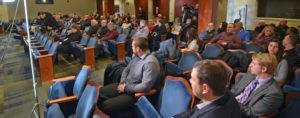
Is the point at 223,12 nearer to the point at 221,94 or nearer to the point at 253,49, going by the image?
the point at 253,49

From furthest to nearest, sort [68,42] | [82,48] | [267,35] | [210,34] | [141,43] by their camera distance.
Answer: [68,42] → [210,34] → [82,48] → [267,35] → [141,43]

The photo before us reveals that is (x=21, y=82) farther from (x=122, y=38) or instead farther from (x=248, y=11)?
(x=248, y=11)

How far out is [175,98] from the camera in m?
1.89

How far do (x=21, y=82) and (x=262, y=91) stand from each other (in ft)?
14.1

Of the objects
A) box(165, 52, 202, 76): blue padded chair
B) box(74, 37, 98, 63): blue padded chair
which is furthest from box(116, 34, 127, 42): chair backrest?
box(165, 52, 202, 76): blue padded chair

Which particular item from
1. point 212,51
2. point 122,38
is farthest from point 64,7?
point 212,51

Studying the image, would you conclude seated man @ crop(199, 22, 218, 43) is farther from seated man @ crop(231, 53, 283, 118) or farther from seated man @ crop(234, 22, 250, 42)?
seated man @ crop(231, 53, 283, 118)

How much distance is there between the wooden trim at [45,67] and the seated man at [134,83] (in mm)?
2224

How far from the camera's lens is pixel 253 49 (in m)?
4.09

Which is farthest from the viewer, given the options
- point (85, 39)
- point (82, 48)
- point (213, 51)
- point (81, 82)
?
point (85, 39)

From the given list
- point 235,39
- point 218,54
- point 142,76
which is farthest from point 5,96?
point 235,39

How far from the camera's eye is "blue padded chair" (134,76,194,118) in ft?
5.79

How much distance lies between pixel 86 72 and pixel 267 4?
29.9 feet

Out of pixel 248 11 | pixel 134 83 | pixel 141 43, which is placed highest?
pixel 248 11
